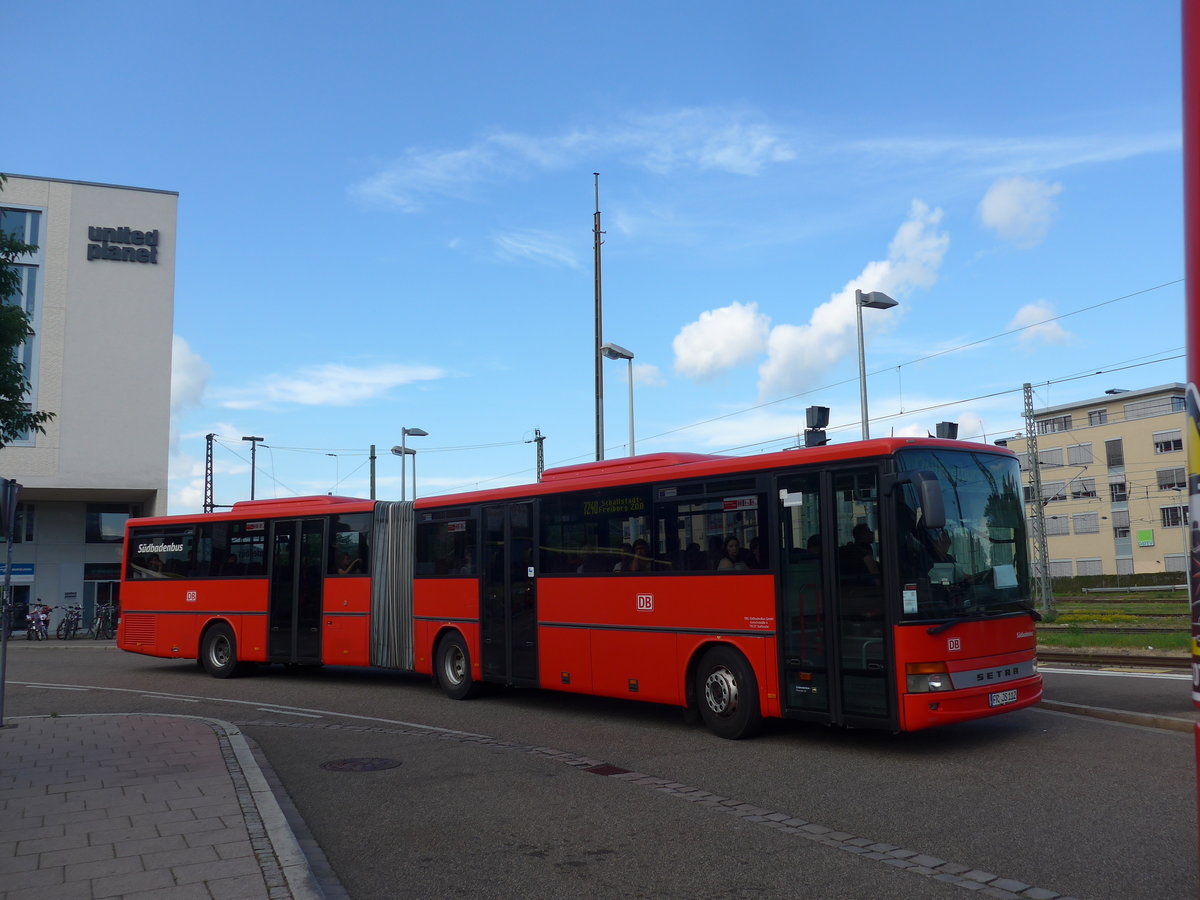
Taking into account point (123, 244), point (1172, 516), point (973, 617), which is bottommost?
point (973, 617)

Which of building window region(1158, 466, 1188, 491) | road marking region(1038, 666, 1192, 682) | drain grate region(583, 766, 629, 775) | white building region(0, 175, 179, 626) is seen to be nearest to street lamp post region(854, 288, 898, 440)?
road marking region(1038, 666, 1192, 682)

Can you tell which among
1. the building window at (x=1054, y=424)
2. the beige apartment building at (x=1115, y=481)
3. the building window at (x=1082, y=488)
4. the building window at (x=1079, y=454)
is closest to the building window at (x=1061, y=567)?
the beige apartment building at (x=1115, y=481)

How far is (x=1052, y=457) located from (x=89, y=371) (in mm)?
66128

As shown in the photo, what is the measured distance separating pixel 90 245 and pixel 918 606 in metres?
41.8

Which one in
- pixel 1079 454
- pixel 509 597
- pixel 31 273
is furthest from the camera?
pixel 1079 454

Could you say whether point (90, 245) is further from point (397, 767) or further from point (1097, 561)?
point (1097, 561)

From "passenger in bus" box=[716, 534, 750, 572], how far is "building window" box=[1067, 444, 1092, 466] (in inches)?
2838

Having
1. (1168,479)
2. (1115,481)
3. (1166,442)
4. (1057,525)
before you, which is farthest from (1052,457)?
(1168,479)

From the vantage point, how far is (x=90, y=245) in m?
42.5

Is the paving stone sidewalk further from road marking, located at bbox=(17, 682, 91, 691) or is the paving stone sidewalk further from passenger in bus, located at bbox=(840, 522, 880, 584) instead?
road marking, located at bbox=(17, 682, 91, 691)

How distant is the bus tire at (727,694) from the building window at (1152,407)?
6653 centimetres

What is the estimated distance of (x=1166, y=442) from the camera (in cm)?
6950

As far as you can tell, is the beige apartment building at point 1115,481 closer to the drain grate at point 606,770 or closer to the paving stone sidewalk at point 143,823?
the drain grate at point 606,770

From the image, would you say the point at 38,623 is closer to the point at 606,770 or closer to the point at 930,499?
the point at 606,770
